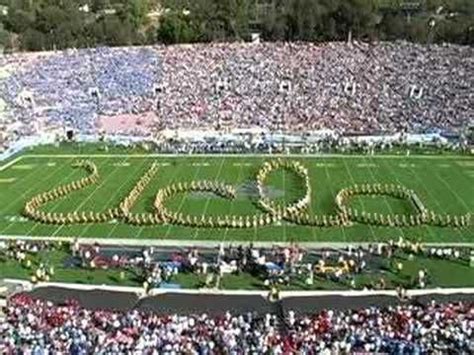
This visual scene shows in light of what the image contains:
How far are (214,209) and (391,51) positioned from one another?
128 ft

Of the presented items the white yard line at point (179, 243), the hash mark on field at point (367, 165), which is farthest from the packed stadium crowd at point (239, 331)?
the hash mark on field at point (367, 165)

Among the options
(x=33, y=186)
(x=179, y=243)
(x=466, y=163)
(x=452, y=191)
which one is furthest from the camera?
(x=466, y=163)

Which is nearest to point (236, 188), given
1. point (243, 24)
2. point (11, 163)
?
point (11, 163)

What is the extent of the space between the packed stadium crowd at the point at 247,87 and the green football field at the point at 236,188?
9220 mm

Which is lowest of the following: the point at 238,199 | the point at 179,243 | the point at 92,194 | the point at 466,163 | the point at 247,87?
the point at 466,163

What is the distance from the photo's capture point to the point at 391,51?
7394 centimetres

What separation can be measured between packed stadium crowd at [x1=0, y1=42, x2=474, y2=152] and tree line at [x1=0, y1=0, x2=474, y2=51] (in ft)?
32.7

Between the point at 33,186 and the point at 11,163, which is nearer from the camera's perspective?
the point at 33,186

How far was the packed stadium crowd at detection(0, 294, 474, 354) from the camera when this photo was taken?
23016 mm

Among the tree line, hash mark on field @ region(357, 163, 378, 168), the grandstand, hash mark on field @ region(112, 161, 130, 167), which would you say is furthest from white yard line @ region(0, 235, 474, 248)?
the tree line

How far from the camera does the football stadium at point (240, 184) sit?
2564 cm

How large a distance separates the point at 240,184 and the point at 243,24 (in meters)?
50.1

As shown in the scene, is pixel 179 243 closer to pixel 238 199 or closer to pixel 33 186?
pixel 238 199

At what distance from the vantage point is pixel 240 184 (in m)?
44.7
